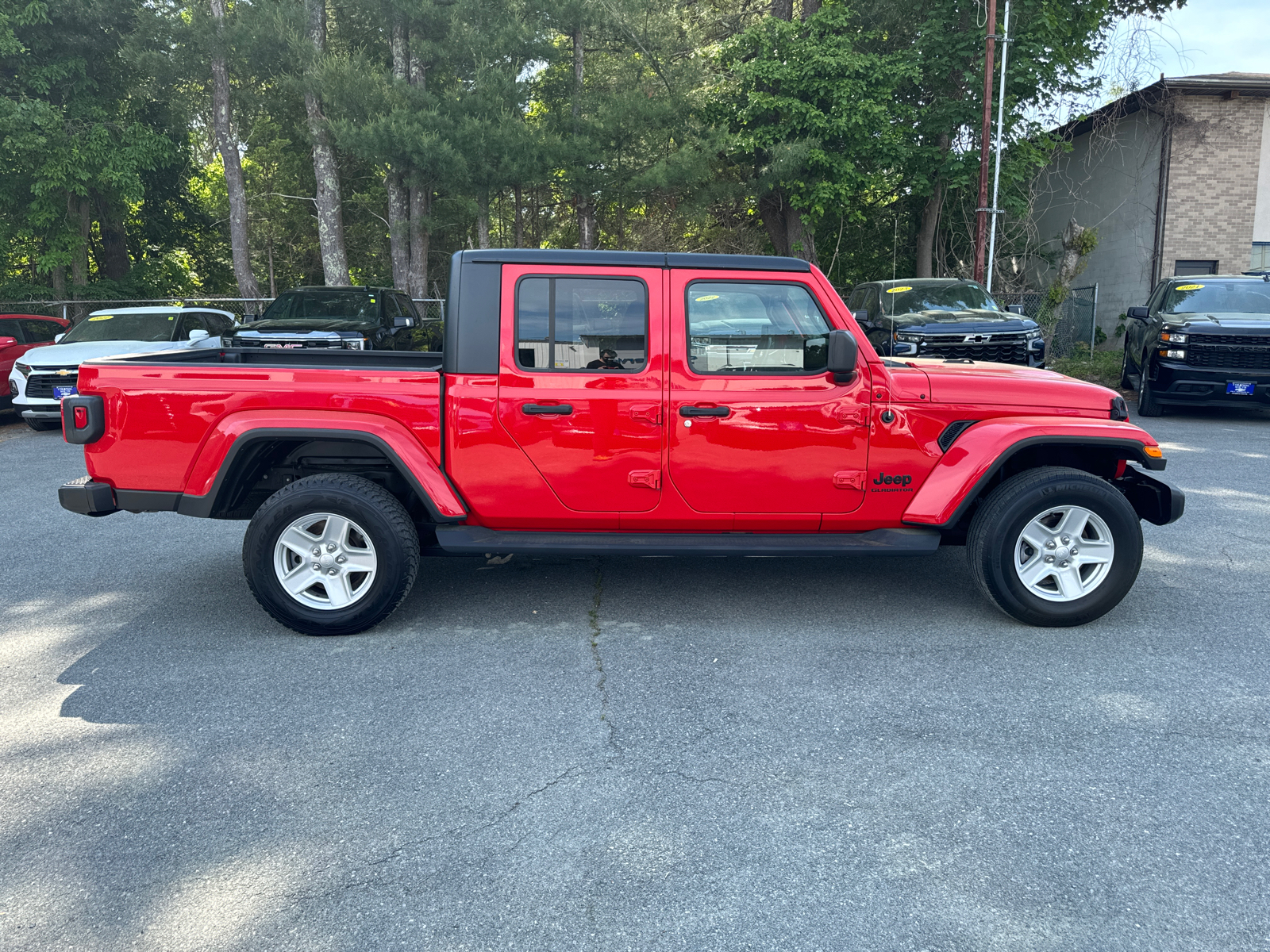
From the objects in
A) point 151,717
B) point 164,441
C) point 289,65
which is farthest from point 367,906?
point 289,65

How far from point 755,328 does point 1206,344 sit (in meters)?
9.76

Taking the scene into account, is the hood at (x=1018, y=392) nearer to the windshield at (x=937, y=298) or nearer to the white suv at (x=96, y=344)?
the windshield at (x=937, y=298)

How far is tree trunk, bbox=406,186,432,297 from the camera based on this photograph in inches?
854

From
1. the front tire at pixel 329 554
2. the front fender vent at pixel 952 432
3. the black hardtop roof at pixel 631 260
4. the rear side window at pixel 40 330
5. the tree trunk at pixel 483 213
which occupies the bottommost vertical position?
the front tire at pixel 329 554

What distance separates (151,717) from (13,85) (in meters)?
24.2

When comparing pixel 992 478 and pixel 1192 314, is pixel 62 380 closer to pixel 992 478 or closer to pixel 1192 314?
pixel 992 478

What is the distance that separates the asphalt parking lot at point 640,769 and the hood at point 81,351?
7662 mm

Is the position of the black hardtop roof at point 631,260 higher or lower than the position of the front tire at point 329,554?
higher

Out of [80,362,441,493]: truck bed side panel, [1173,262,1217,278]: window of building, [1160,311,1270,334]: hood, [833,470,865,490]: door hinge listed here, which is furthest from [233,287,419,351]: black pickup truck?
[1173,262,1217,278]: window of building

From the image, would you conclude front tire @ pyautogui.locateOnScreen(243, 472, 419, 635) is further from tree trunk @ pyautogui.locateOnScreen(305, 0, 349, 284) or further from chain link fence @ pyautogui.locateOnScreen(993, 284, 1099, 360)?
tree trunk @ pyautogui.locateOnScreen(305, 0, 349, 284)

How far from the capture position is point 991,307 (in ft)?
45.7

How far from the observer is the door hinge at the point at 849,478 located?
485 cm

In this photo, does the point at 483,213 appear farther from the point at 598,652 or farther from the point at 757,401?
the point at 598,652

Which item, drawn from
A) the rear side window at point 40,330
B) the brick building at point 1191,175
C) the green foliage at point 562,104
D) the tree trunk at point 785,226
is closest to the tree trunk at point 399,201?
the green foliage at point 562,104
